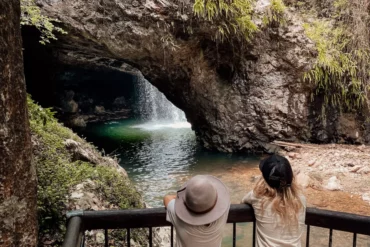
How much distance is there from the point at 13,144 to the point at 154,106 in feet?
80.1

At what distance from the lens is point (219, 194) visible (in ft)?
6.25

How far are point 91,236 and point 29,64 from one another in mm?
13271

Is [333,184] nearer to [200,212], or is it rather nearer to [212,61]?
[212,61]

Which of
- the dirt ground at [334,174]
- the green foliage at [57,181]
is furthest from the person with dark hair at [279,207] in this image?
the dirt ground at [334,174]

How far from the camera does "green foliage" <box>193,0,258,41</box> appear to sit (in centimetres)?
970

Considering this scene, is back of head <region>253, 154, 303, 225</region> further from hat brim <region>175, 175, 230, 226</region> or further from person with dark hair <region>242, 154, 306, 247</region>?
hat brim <region>175, 175, 230, 226</region>

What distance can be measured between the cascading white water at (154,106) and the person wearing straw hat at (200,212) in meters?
22.1

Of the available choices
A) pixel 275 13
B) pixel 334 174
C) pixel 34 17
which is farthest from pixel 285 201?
pixel 275 13

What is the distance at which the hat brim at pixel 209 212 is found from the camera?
177cm

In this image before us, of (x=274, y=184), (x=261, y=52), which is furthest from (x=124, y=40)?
(x=274, y=184)

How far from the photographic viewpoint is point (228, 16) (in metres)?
10.3

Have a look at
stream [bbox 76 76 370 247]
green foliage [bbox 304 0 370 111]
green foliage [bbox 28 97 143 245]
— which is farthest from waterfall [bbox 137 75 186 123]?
green foliage [bbox 28 97 143 245]

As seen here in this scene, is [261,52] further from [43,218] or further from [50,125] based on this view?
[43,218]

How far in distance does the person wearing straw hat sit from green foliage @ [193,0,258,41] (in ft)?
28.4
